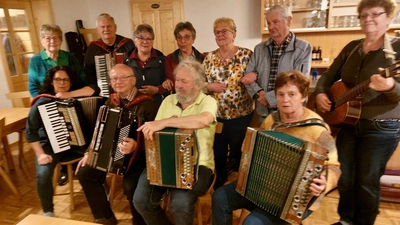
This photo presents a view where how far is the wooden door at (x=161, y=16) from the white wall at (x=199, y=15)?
5.5 inches

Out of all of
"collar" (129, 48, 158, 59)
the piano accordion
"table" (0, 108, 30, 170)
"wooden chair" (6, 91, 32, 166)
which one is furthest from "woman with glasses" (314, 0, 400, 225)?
"wooden chair" (6, 91, 32, 166)

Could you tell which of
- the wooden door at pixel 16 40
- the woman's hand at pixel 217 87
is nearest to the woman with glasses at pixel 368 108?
the woman's hand at pixel 217 87

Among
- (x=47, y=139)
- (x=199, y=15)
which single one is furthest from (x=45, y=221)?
(x=199, y=15)

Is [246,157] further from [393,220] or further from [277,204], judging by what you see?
[393,220]

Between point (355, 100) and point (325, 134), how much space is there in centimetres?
37

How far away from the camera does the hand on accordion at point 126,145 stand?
164cm

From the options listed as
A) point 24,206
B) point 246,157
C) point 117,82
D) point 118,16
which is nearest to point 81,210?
point 24,206

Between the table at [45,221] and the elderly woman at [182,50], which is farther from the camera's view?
the elderly woman at [182,50]

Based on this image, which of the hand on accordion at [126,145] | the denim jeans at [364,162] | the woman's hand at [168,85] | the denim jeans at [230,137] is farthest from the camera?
the woman's hand at [168,85]

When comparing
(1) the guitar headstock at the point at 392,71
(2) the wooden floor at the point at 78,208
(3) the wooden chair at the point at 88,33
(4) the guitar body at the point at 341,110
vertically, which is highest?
(3) the wooden chair at the point at 88,33

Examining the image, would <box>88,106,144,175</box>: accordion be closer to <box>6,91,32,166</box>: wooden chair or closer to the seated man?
the seated man

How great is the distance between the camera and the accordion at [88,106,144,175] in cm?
165

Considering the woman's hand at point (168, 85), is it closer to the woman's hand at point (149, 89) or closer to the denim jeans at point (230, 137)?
the woman's hand at point (149, 89)

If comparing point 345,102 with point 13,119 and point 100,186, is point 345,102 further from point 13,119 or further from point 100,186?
point 13,119
